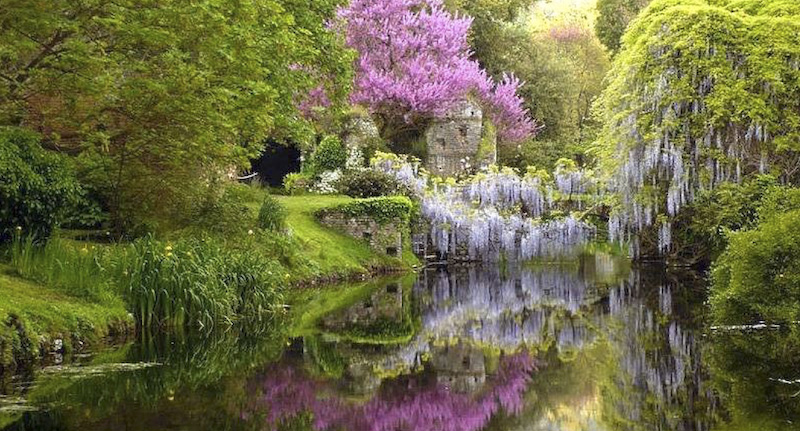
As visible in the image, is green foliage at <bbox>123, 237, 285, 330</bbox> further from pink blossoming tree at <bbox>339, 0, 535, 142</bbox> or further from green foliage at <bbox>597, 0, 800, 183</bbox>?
pink blossoming tree at <bbox>339, 0, 535, 142</bbox>

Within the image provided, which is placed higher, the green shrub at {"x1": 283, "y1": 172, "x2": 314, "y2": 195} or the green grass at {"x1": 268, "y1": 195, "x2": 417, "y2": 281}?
the green shrub at {"x1": 283, "y1": 172, "x2": 314, "y2": 195}

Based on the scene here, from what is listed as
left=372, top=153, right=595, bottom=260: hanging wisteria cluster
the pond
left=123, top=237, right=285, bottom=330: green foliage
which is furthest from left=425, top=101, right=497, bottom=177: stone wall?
left=123, top=237, right=285, bottom=330: green foliage

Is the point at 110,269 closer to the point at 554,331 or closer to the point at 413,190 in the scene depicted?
the point at 554,331

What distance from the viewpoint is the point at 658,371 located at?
28.5 ft

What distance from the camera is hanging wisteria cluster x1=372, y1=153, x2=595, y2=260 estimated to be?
2511cm

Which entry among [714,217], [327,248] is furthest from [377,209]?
[714,217]

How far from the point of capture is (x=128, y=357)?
9375mm

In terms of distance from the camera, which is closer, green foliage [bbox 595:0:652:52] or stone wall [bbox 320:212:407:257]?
stone wall [bbox 320:212:407:257]

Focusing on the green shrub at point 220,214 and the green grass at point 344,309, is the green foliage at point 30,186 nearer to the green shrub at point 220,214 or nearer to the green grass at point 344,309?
the green grass at point 344,309

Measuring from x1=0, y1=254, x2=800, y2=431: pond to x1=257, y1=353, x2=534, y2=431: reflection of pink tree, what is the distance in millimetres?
16

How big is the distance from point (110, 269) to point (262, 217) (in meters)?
7.30

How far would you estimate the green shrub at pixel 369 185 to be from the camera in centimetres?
2516

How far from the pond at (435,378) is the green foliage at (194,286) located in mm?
629

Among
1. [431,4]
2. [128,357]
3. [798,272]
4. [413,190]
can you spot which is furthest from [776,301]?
[431,4]
